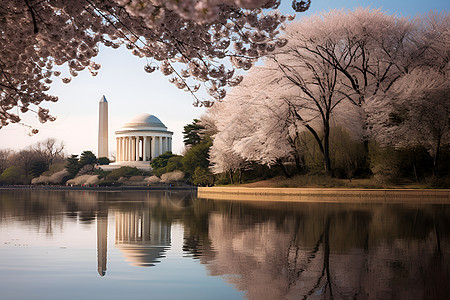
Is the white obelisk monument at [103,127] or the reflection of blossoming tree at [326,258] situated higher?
the white obelisk monument at [103,127]

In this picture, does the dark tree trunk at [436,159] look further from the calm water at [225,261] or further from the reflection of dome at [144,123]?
the reflection of dome at [144,123]

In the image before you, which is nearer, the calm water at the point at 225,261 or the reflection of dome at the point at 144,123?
the calm water at the point at 225,261

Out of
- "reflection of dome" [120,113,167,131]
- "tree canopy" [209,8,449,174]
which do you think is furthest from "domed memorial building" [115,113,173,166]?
"tree canopy" [209,8,449,174]

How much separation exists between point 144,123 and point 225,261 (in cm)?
9378

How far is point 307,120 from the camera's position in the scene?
99.9ft

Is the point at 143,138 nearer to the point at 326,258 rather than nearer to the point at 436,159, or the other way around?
the point at 436,159

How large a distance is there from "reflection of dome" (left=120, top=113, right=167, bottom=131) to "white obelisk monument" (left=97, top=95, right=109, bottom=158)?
512 cm

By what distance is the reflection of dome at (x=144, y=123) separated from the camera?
9912cm

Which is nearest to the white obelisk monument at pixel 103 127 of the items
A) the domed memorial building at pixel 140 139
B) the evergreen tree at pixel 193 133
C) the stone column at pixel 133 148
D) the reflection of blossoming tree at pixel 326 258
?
the domed memorial building at pixel 140 139

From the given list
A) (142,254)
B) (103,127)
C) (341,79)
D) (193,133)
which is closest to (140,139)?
(103,127)

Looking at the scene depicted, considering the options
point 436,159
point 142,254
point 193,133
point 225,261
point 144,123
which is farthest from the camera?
point 144,123

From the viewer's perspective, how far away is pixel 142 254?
8125 mm

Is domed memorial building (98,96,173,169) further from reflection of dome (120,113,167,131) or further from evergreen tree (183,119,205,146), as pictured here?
evergreen tree (183,119,205,146)

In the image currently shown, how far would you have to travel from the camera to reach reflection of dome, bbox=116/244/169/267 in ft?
24.1
